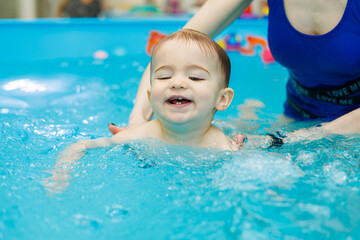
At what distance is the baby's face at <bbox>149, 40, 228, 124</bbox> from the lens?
159 cm

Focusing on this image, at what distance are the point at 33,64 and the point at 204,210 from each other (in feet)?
10.9

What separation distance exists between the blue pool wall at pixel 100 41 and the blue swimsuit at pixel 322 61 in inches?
56.0

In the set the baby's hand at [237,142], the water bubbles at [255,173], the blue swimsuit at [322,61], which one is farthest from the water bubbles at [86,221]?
the blue swimsuit at [322,61]

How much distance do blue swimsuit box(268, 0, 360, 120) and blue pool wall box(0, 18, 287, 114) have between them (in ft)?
4.67

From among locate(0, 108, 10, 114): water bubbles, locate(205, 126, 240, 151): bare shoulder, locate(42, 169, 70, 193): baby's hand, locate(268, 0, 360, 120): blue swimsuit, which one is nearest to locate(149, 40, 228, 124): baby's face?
locate(205, 126, 240, 151): bare shoulder

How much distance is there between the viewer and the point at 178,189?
1.42m

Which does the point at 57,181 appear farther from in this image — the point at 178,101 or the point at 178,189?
the point at 178,101

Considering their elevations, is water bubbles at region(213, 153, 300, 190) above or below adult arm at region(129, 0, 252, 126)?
below

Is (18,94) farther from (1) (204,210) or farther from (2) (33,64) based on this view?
(1) (204,210)

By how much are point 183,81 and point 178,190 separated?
0.43m

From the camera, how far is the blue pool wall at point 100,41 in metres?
4.07

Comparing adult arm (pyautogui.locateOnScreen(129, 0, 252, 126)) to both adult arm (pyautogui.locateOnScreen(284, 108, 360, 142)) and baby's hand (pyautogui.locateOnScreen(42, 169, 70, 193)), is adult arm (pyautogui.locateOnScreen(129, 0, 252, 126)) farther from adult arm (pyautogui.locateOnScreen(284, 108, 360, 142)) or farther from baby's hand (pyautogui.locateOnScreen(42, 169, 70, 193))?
adult arm (pyautogui.locateOnScreen(284, 108, 360, 142))

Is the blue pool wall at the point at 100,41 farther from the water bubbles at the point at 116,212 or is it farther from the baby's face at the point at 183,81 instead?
the water bubbles at the point at 116,212

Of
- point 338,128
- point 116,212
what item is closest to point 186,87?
point 116,212
